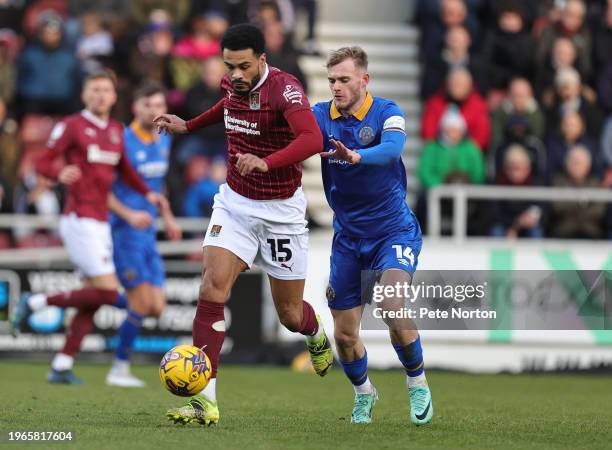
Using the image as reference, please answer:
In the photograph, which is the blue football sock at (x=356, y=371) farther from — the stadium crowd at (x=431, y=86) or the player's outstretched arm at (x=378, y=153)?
the stadium crowd at (x=431, y=86)

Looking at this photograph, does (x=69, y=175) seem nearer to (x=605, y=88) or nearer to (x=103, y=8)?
(x=103, y=8)

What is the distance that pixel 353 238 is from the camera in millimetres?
9188

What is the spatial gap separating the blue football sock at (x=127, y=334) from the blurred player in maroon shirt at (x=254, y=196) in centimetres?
391

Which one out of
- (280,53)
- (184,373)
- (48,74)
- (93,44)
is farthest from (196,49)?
(184,373)

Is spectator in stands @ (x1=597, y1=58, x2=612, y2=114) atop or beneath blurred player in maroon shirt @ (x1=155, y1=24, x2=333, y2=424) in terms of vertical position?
beneath

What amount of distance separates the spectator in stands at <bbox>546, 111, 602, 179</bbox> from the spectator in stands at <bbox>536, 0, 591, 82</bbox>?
1.36 metres

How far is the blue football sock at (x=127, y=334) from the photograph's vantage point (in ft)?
42.5

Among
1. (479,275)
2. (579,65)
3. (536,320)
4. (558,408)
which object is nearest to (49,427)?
(558,408)

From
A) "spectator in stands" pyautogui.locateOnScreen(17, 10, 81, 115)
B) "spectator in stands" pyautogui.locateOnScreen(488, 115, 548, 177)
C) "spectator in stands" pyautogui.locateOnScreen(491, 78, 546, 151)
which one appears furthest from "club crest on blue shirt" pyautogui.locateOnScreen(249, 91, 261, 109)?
"spectator in stands" pyautogui.locateOnScreen(17, 10, 81, 115)

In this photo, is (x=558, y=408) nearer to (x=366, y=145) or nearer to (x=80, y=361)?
(x=366, y=145)

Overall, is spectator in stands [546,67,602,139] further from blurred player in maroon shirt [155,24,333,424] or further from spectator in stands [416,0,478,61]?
blurred player in maroon shirt [155,24,333,424]

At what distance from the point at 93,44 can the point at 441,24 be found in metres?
4.94

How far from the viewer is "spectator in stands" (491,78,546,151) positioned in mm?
17688

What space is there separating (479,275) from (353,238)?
572 cm
